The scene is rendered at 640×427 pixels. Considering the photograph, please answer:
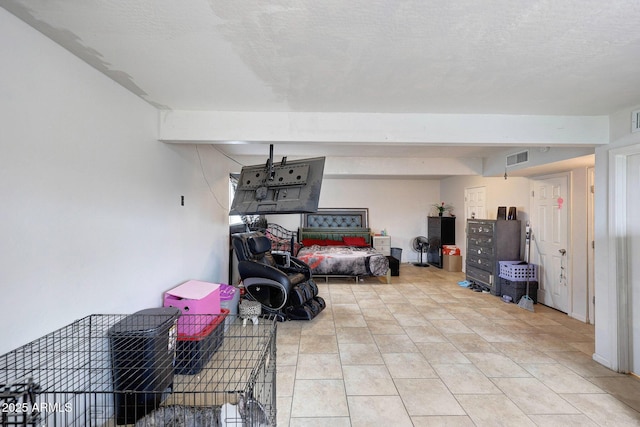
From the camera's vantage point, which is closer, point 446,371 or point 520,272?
point 446,371

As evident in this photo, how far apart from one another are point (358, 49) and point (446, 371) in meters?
2.71

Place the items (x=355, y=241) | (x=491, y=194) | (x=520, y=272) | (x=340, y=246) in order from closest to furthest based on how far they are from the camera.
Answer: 1. (x=520, y=272)
2. (x=491, y=194)
3. (x=340, y=246)
4. (x=355, y=241)

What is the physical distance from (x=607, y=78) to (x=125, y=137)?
10.9 ft

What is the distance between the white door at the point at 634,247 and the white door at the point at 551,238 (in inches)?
67.7

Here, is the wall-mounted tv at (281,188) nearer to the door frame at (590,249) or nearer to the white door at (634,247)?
the white door at (634,247)

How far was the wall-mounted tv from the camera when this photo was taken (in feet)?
9.25

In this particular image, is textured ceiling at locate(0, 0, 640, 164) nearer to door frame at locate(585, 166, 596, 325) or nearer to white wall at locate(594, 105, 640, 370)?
white wall at locate(594, 105, 640, 370)

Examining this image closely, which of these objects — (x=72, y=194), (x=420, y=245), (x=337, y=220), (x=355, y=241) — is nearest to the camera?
(x=72, y=194)

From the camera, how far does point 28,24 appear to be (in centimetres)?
133

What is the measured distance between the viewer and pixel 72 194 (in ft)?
5.16

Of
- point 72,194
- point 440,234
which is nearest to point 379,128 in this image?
point 72,194

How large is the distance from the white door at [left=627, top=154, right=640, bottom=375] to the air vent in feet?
5.09

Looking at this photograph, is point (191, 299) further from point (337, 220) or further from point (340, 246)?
point (337, 220)

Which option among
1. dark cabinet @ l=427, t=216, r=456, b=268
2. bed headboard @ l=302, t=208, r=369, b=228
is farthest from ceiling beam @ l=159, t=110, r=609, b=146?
bed headboard @ l=302, t=208, r=369, b=228
